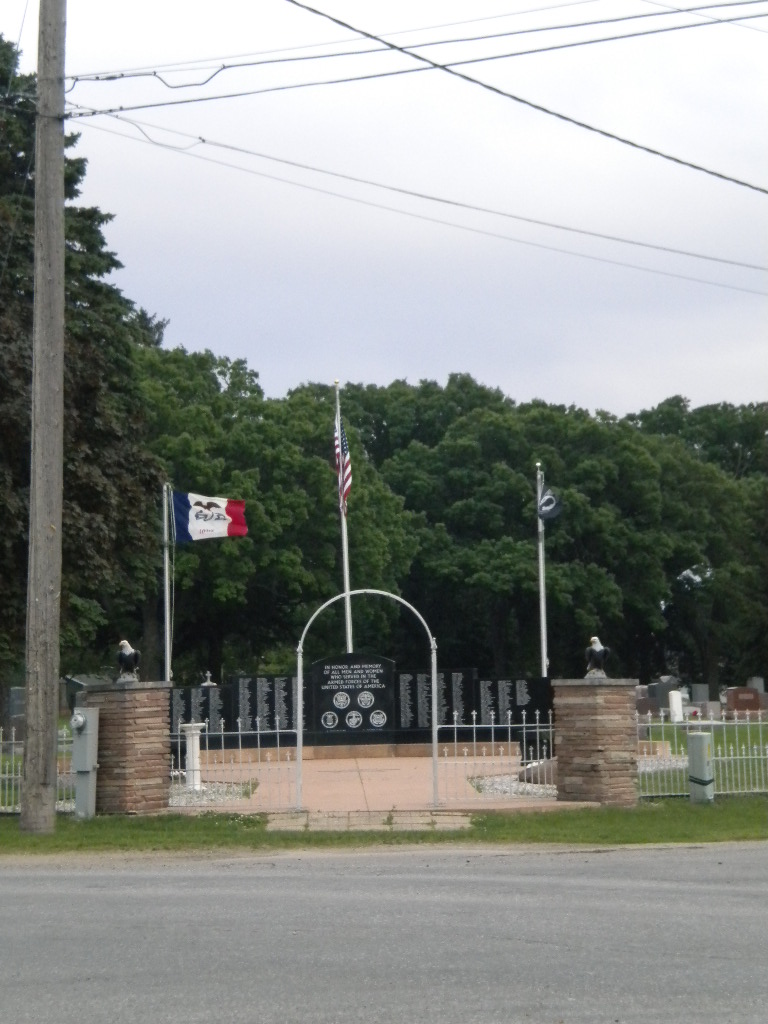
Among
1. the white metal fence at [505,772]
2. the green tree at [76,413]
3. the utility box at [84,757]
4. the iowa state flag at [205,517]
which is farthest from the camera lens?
the iowa state flag at [205,517]

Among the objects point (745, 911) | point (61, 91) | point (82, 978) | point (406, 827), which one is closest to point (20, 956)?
point (82, 978)

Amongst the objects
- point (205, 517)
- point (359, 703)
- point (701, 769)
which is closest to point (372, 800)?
point (701, 769)

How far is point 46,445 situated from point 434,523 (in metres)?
44.1

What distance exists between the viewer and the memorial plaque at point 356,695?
26.6 meters

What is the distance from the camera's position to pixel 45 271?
16672mm

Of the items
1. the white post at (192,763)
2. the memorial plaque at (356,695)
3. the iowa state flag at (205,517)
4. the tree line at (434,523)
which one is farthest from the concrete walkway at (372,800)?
the tree line at (434,523)

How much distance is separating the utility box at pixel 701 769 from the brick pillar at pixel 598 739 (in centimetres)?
93

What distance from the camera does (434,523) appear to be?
6025 centimetres

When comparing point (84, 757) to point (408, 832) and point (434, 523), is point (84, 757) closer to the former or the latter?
point (408, 832)

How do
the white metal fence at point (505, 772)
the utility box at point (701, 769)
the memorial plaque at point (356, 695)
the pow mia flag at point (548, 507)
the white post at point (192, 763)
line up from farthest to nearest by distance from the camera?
the pow mia flag at point (548, 507) → the memorial plaque at point (356, 695) → the white post at point (192, 763) → the white metal fence at point (505, 772) → the utility box at point (701, 769)

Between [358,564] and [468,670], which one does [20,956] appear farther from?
[358,564]

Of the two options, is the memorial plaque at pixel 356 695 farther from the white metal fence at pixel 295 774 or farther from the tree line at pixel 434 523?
the tree line at pixel 434 523

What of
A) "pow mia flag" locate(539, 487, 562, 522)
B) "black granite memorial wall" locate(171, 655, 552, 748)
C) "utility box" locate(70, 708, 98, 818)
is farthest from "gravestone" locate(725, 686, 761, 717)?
"utility box" locate(70, 708, 98, 818)

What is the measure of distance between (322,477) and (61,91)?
32.7 metres
